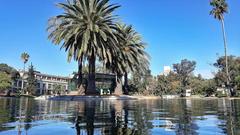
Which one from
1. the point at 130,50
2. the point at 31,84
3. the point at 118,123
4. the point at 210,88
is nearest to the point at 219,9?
the point at 130,50

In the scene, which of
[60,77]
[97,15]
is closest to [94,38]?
[97,15]

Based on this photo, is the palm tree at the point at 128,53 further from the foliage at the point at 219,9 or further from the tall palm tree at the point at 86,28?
the foliage at the point at 219,9

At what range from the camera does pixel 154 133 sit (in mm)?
6250

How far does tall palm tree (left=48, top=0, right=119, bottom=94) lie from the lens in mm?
37634

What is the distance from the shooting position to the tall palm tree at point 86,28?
1482 inches

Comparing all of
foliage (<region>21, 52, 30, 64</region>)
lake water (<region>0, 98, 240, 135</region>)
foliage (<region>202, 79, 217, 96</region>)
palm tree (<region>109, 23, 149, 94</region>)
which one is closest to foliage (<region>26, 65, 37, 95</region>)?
foliage (<region>21, 52, 30, 64</region>)

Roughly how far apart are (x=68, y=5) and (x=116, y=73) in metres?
20.6

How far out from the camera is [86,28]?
3847cm

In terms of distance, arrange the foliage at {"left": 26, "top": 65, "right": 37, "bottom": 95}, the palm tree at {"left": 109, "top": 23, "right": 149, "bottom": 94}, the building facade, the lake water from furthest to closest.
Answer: the building facade, the foliage at {"left": 26, "top": 65, "right": 37, "bottom": 95}, the palm tree at {"left": 109, "top": 23, "right": 149, "bottom": 94}, the lake water

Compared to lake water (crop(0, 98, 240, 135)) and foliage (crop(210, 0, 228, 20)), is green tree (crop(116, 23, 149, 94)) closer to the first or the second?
foliage (crop(210, 0, 228, 20))

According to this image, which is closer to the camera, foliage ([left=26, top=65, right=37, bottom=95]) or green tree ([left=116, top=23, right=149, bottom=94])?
green tree ([left=116, top=23, right=149, bottom=94])

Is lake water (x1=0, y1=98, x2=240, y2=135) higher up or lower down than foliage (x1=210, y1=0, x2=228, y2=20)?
lower down

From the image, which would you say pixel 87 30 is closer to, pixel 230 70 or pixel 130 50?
pixel 130 50

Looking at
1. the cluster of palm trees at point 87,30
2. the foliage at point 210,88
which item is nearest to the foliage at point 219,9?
the cluster of palm trees at point 87,30
